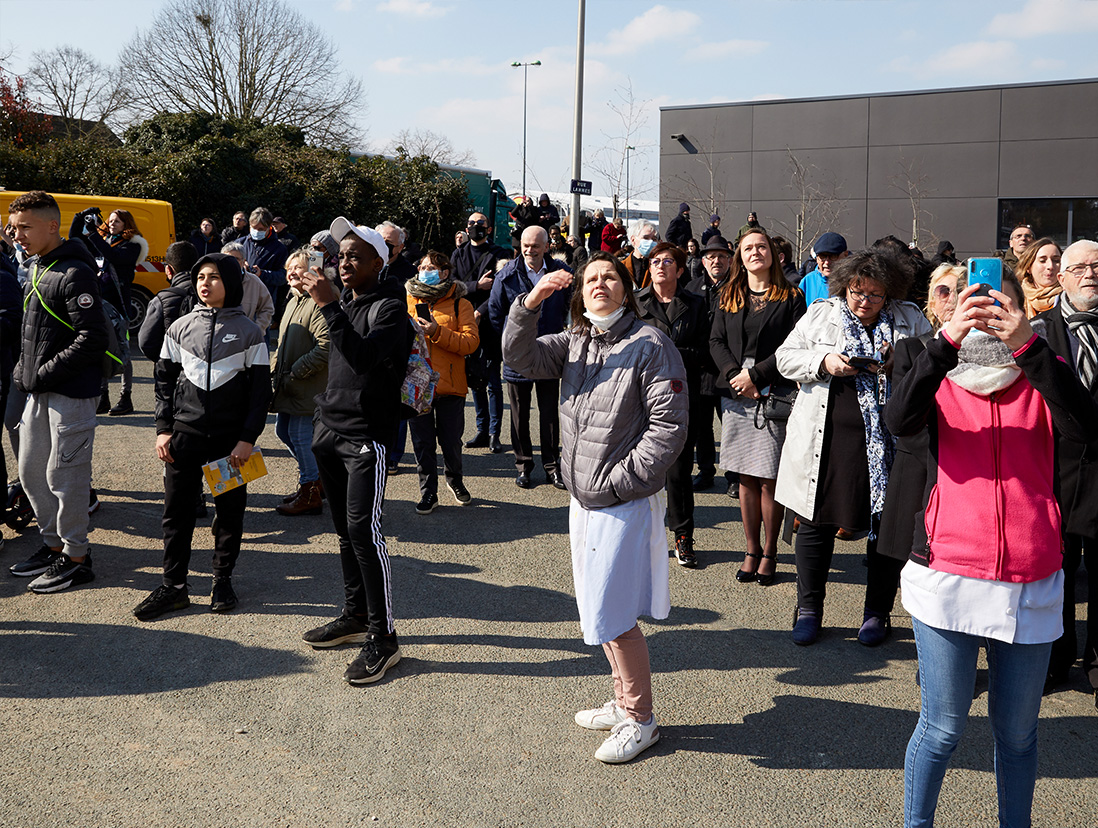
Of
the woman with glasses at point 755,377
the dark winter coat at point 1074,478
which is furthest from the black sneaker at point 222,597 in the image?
the dark winter coat at point 1074,478

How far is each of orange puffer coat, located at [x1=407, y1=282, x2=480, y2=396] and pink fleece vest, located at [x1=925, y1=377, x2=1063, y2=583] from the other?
191 inches

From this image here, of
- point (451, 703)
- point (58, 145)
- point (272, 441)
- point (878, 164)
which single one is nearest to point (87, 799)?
point (451, 703)

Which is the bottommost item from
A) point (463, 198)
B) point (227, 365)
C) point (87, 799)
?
point (87, 799)

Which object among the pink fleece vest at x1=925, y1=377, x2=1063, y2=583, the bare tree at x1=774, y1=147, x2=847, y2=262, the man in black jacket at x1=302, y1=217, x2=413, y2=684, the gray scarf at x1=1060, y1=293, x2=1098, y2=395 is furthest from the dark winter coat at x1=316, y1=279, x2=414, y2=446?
the bare tree at x1=774, y1=147, x2=847, y2=262

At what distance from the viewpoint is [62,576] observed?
5.27 meters

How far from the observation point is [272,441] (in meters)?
9.17

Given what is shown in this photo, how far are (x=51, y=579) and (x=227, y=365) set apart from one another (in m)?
1.73

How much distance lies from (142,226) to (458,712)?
14.1 metres

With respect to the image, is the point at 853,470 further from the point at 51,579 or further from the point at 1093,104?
the point at 1093,104

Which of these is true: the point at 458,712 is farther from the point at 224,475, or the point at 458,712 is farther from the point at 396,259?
the point at 396,259

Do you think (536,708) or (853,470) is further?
(853,470)

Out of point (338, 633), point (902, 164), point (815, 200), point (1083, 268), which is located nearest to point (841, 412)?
point (1083, 268)

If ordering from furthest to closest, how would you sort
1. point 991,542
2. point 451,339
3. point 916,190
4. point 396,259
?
1. point 916,190
2. point 396,259
3. point 451,339
4. point 991,542

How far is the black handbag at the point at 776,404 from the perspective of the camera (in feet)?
17.5
